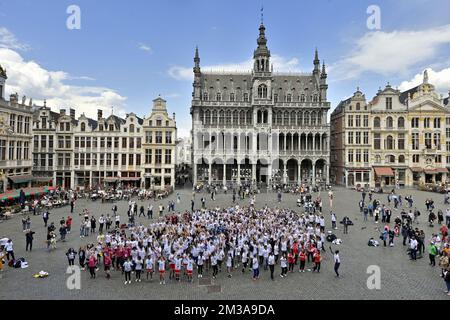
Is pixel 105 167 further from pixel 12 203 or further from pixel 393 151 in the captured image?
pixel 393 151

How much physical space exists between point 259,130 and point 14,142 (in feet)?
133

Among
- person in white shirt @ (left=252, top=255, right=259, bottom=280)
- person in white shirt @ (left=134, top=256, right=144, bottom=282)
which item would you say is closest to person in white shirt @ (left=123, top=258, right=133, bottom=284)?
person in white shirt @ (left=134, top=256, right=144, bottom=282)

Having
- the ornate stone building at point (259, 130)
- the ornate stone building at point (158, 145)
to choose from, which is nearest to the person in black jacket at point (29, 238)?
the ornate stone building at point (158, 145)

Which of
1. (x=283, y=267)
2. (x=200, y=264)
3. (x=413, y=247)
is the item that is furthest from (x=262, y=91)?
(x=200, y=264)

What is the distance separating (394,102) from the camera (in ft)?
188

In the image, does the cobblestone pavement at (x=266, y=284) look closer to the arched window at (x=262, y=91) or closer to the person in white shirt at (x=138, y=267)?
the person in white shirt at (x=138, y=267)

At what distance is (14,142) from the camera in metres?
44.6

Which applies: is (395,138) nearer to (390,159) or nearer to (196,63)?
(390,159)

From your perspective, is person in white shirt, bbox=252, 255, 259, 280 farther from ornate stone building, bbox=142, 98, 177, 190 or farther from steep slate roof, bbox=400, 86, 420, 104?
steep slate roof, bbox=400, 86, 420, 104

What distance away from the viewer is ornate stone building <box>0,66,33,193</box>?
41875 millimetres

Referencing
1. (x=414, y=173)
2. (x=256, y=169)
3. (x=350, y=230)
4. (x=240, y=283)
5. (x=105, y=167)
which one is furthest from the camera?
(x=256, y=169)

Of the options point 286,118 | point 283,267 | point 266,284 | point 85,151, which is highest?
point 286,118
